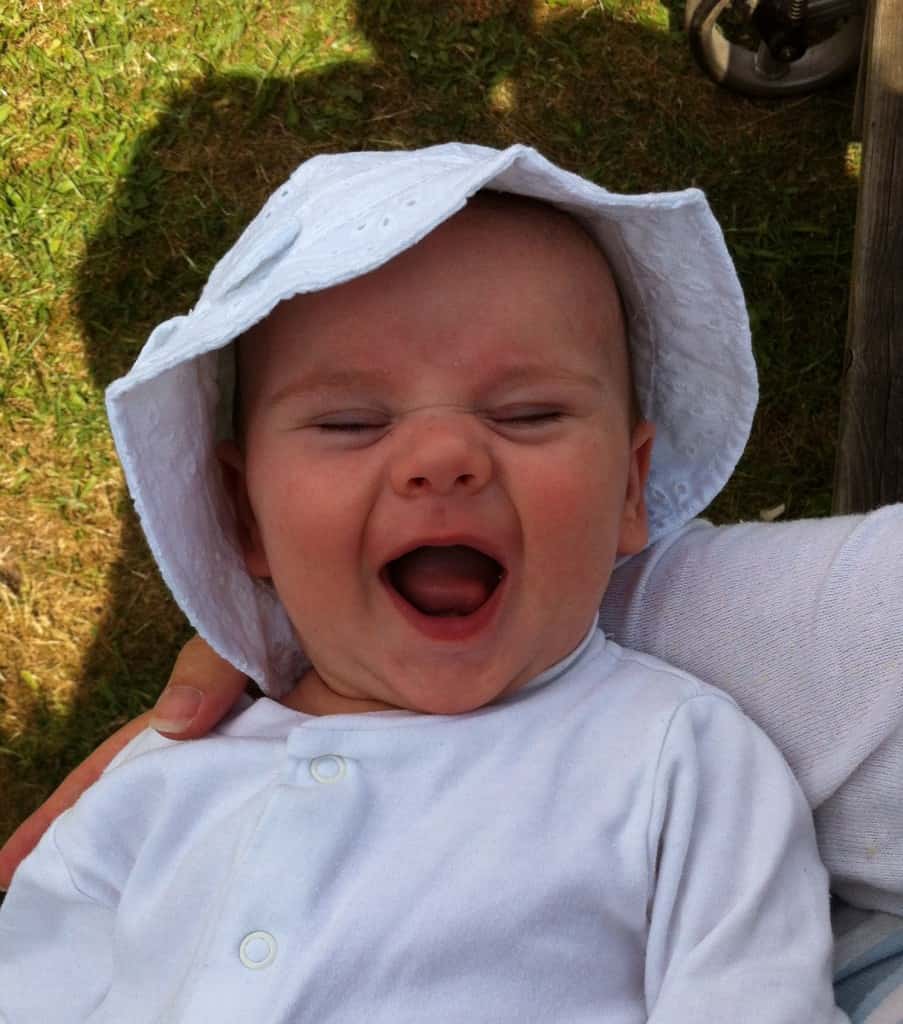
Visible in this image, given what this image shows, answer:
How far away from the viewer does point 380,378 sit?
1.41 meters

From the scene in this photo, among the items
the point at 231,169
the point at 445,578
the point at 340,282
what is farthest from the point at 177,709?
the point at 231,169

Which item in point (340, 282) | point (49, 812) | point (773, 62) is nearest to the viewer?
point (340, 282)

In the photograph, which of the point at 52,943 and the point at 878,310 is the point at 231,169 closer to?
the point at 878,310

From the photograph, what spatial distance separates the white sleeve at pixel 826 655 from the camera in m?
1.46

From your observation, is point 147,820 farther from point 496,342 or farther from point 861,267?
point 861,267

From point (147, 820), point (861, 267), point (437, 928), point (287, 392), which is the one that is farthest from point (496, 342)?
point (861, 267)

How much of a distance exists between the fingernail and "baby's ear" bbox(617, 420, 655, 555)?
71 centimetres

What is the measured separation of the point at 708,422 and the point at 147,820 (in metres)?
1.06

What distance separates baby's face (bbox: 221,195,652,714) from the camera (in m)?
1.40

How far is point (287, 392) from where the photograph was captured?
1481mm

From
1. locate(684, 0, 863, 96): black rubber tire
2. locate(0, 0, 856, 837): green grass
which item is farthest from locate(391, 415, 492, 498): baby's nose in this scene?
locate(684, 0, 863, 96): black rubber tire

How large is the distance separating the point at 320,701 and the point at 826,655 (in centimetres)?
77

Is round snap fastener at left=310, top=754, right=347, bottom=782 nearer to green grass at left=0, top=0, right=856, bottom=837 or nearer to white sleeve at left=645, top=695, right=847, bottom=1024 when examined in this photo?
white sleeve at left=645, top=695, right=847, bottom=1024

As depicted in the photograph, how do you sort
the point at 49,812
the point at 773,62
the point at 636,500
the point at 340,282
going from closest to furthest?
1. the point at 340,282
2. the point at 636,500
3. the point at 49,812
4. the point at 773,62
